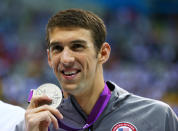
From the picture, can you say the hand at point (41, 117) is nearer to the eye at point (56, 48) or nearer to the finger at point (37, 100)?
the finger at point (37, 100)

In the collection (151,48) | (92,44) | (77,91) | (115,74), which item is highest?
(92,44)

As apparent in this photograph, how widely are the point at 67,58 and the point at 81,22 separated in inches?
11.8

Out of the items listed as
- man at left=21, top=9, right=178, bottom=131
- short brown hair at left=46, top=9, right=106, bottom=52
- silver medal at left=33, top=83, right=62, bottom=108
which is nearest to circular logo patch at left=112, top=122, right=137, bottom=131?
man at left=21, top=9, right=178, bottom=131

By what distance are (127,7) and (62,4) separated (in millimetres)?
1840

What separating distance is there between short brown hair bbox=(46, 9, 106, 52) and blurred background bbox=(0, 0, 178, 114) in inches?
213

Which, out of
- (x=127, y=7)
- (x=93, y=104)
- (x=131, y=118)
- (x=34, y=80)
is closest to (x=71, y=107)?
(x=93, y=104)

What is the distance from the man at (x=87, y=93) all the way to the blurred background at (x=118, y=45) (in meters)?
5.36

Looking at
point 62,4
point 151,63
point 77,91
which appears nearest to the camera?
point 77,91

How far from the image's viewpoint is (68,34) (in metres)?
2.13

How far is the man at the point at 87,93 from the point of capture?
2117mm

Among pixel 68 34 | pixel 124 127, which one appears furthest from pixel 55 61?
pixel 124 127

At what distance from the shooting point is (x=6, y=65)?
26.5 feet

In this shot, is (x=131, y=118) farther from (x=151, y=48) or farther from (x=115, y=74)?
(x=151, y=48)

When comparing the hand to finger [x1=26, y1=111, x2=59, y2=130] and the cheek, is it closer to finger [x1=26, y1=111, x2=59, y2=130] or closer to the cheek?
finger [x1=26, y1=111, x2=59, y2=130]
